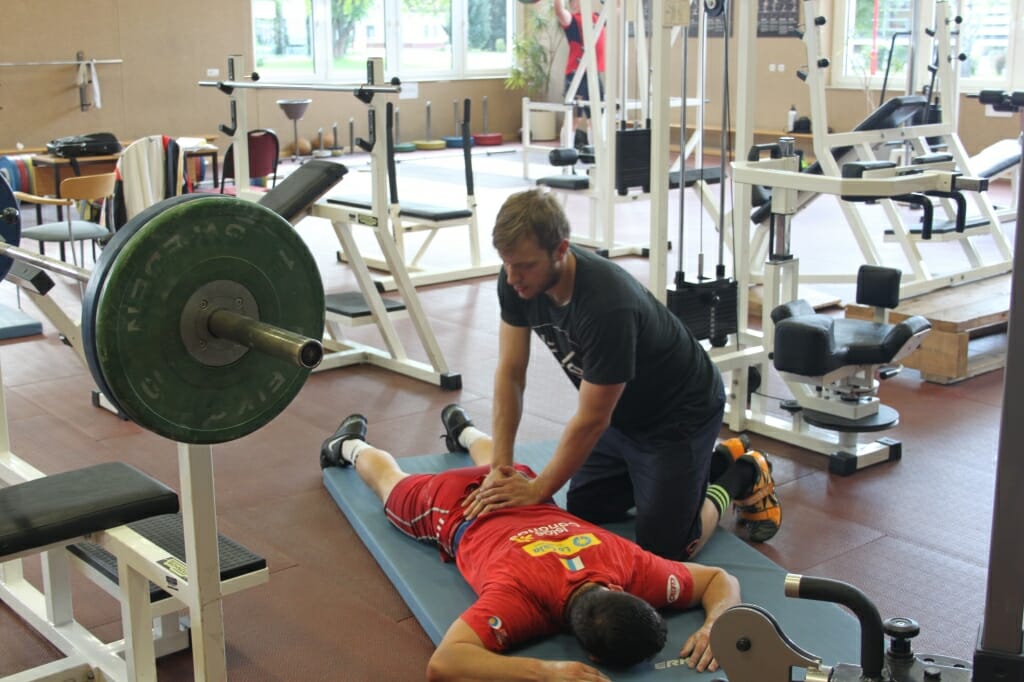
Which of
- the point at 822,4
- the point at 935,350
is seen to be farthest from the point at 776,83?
the point at 935,350

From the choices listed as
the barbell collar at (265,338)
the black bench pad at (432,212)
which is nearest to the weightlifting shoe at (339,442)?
the barbell collar at (265,338)

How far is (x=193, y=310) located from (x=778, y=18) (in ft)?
36.0

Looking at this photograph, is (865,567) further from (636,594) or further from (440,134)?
(440,134)

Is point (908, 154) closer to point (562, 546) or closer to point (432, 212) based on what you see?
point (432, 212)

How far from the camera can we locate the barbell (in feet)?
5.06

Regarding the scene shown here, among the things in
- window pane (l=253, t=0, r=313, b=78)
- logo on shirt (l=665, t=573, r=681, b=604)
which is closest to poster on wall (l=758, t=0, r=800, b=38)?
window pane (l=253, t=0, r=313, b=78)

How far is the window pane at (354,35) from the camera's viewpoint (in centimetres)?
1306

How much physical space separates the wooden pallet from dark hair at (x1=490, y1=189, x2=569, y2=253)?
8.31ft

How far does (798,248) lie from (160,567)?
19.2 ft

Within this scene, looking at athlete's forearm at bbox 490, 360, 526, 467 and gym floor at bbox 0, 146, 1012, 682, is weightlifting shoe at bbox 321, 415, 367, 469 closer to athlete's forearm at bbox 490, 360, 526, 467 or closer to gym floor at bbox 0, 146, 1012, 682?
gym floor at bbox 0, 146, 1012, 682

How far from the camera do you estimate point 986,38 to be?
398 inches

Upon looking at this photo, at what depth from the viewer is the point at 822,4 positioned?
11.0 meters

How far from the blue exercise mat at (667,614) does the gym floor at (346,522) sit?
7 cm

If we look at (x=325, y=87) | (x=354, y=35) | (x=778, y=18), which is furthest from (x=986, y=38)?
(x=325, y=87)
